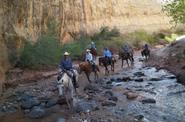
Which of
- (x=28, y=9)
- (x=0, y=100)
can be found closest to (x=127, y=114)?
(x=0, y=100)

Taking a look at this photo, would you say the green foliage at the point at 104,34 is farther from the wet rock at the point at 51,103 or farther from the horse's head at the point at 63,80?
the horse's head at the point at 63,80

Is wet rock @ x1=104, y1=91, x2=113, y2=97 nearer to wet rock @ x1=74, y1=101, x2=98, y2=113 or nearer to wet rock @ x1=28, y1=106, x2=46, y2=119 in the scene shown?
wet rock @ x1=74, y1=101, x2=98, y2=113

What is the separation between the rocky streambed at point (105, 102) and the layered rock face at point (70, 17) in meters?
5.36

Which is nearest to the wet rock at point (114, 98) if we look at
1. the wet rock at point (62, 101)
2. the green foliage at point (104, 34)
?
the wet rock at point (62, 101)

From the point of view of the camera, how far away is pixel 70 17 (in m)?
42.4

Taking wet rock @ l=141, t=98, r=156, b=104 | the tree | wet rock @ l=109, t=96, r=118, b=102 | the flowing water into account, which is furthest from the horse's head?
the tree

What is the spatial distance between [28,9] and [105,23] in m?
20.5

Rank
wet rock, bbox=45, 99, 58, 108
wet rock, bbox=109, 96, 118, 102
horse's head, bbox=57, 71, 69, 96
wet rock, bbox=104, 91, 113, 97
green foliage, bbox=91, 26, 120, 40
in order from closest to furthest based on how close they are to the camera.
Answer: horse's head, bbox=57, 71, 69, 96 → wet rock, bbox=45, 99, 58, 108 → wet rock, bbox=109, 96, 118, 102 → wet rock, bbox=104, 91, 113, 97 → green foliage, bbox=91, 26, 120, 40

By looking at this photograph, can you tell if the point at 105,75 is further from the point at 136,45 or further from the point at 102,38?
the point at 136,45

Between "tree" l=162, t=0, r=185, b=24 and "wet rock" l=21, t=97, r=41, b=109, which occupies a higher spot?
"tree" l=162, t=0, r=185, b=24

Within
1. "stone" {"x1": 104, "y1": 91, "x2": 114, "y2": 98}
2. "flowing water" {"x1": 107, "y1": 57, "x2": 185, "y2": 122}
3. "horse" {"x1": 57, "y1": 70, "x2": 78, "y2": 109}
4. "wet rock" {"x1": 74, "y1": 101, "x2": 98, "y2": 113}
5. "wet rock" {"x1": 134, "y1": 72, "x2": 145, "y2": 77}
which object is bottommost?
"wet rock" {"x1": 134, "y1": 72, "x2": 145, "y2": 77}

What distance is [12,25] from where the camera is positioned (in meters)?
26.5

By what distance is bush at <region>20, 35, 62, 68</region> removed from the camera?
87.4 ft

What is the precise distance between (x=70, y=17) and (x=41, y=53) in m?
15.3
